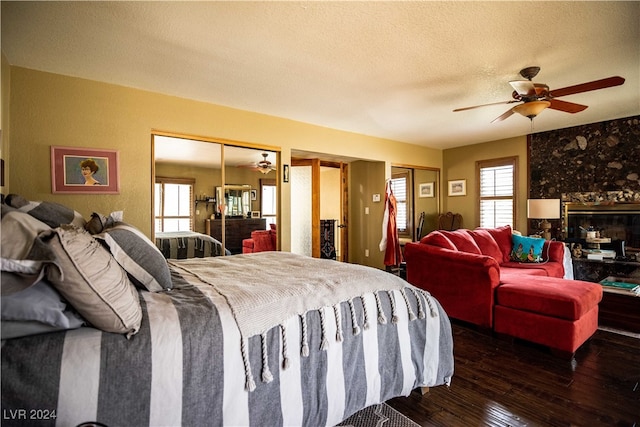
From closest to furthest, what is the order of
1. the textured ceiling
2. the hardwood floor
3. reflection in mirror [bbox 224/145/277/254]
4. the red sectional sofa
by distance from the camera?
the hardwood floor < the textured ceiling < the red sectional sofa < reflection in mirror [bbox 224/145/277/254]

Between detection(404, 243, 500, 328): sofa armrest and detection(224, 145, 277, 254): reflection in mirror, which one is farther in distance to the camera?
detection(224, 145, 277, 254): reflection in mirror

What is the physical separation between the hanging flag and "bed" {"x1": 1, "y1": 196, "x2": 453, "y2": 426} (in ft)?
11.7

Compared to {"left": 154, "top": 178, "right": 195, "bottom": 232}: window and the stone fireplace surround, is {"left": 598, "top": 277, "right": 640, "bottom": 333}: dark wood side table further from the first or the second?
{"left": 154, "top": 178, "right": 195, "bottom": 232}: window

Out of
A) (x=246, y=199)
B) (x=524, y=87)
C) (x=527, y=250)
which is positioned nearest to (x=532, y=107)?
(x=524, y=87)

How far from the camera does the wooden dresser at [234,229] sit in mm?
3844

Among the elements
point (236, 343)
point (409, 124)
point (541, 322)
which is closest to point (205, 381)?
point (236, 343)

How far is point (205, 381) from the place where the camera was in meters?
1.17

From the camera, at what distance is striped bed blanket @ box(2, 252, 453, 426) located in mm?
992

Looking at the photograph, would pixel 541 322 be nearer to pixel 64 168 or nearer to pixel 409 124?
pixel 409 124

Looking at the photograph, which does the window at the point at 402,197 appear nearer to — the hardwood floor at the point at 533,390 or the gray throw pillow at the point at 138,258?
the hardwood floor at the point at 533,390

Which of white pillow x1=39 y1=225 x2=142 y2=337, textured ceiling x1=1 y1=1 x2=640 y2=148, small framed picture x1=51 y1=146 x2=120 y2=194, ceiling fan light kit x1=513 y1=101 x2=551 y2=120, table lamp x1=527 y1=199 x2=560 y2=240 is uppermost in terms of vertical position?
textured ceiling x1=1 y1=1 x2=640 y2=148

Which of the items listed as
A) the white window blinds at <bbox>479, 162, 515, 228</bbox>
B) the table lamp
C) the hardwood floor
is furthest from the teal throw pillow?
the white window blinds at <bbox>479, 162, 515, 228</bbox>

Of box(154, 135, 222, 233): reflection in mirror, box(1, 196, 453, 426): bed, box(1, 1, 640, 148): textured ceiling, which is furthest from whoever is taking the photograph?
box(154, 135, 222, 233): reflection in mirror

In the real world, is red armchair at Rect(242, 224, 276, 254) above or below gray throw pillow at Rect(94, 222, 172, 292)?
below
